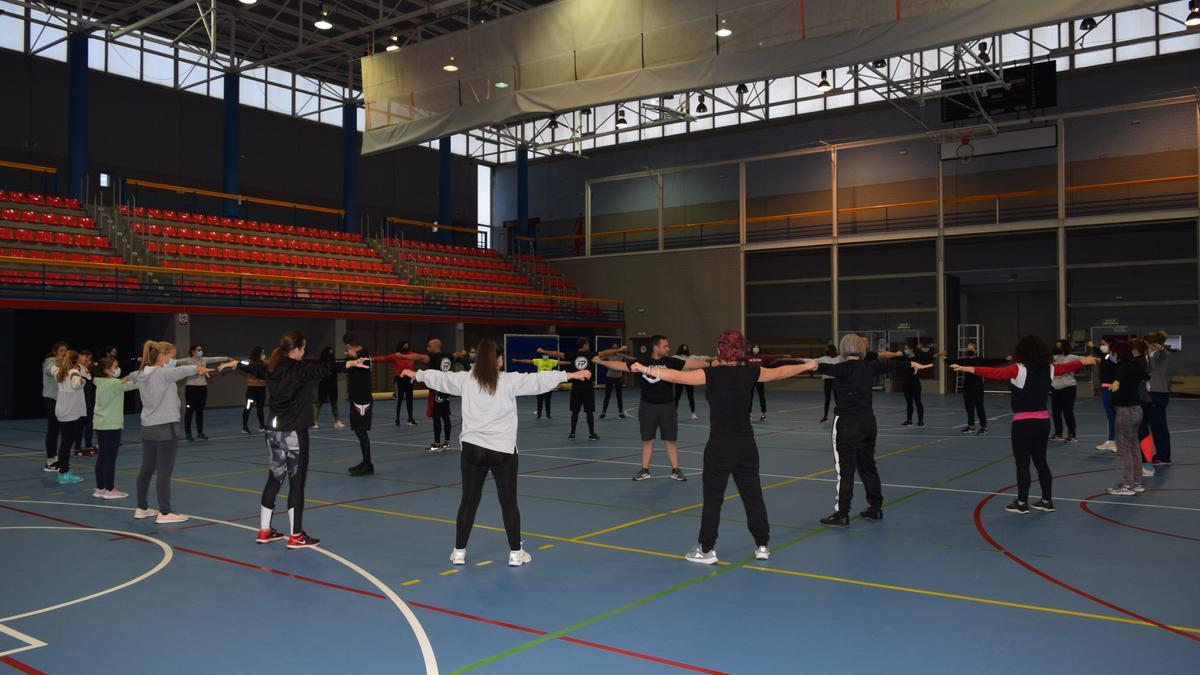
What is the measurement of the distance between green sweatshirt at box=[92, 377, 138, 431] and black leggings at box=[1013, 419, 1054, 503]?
10.1 meters

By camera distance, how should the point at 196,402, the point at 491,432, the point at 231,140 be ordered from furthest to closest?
the point at 231,140
the point at 196,402
the point at 491,432

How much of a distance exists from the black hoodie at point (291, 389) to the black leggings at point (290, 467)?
88 mm

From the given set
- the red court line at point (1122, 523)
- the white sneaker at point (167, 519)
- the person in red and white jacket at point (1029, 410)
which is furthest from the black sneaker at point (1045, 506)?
the white sneaker at point (167, 519)

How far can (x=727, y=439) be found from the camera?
677cm

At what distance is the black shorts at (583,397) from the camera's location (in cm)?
1667

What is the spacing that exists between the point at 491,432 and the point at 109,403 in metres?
5.99

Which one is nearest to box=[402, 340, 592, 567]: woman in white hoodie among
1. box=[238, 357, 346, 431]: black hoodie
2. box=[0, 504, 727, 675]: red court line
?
box=[0, 504, 727, 675]: red court line

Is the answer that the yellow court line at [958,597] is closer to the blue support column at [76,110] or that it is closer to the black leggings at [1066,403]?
the black leggings at [1066,403]

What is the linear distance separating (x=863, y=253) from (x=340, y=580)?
112 feet

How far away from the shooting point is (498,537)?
7914mm

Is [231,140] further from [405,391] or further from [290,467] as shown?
[290,467]

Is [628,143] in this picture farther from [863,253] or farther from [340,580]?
[340,580]

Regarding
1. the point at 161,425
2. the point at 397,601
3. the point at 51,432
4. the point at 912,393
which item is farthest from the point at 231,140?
the point at 397,601

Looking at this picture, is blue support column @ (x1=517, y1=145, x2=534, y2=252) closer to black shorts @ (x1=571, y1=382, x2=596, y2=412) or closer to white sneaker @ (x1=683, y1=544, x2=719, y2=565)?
black shorts @ (x1=571, y1=382, x2=596, y2=412)
